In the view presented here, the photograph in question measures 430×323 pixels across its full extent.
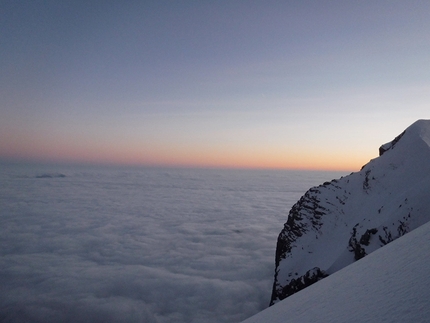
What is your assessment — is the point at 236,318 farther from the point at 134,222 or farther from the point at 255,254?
the point at 134,222

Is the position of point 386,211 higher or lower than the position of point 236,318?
higher

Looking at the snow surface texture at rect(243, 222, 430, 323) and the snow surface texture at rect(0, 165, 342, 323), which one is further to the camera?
the snow surface texture at rect(0, 165, 342, 323)

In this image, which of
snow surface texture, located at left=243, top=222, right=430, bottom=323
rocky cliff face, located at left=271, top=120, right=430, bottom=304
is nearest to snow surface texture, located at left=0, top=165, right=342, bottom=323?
rocky cliff face, located at left=271, top=120, right=430, bottom=304

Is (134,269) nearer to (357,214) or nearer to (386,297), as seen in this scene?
(357,214)

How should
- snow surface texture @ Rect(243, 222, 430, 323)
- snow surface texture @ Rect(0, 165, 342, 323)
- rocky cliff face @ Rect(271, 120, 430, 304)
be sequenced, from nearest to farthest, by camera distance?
snow surface texture @ Rect(243, 222, 430, 323) < rocky cliff face @ Rect(271, 120, 430, 304) < snow surface texture @ Rect(0, 165, 342, 323)

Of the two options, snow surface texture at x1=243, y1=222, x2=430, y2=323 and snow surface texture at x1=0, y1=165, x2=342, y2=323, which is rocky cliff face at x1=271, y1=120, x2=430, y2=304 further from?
snow surface texture at x1=0, y1=165, x2=342, y2=323

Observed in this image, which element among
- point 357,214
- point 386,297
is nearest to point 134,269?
point 357,214

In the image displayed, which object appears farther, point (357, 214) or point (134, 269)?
point (134, 269)

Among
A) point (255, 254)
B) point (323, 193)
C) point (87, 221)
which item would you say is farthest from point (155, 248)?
point (323, 193)
